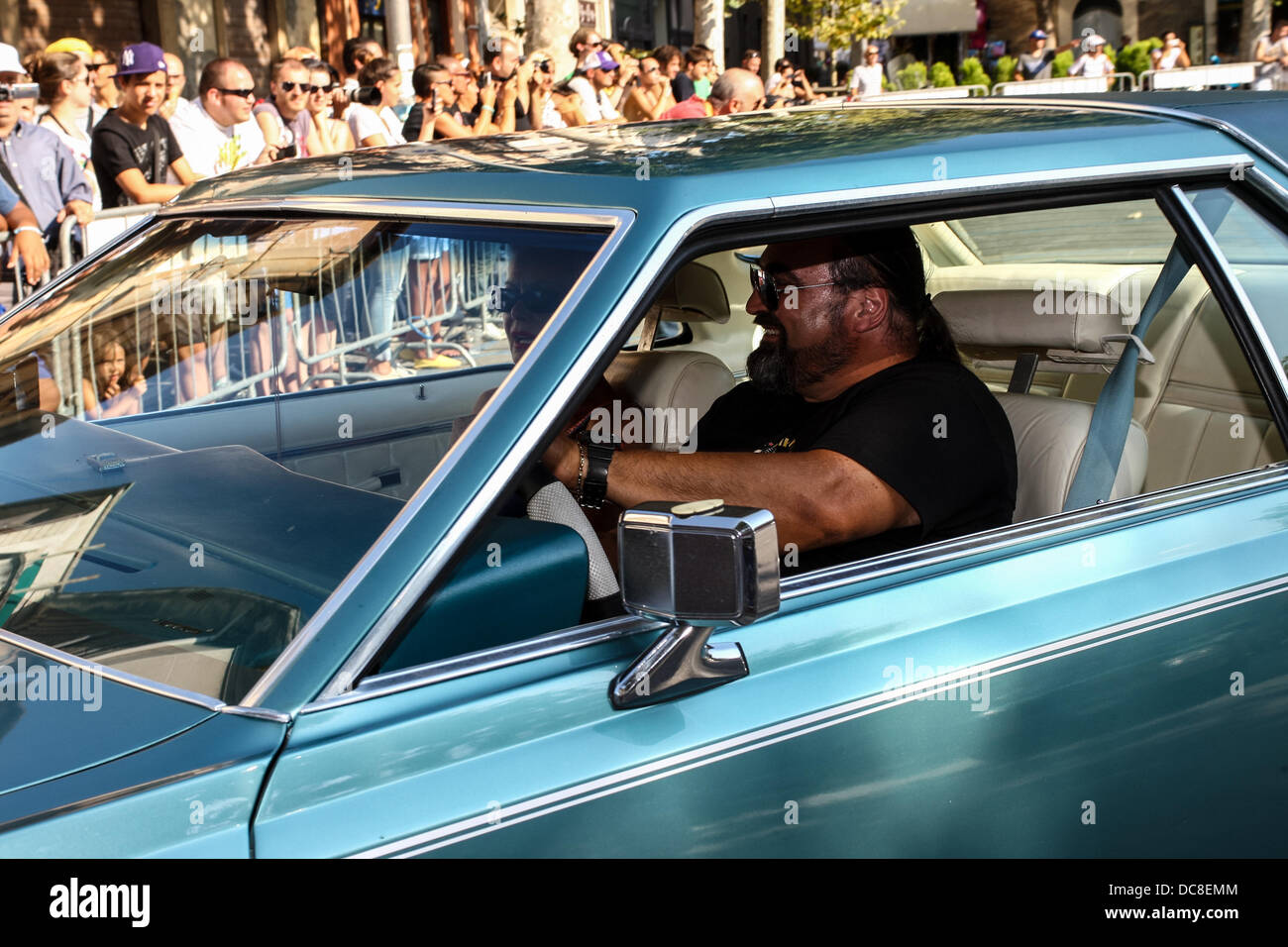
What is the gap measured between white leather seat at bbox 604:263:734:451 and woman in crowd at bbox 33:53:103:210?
3809mm

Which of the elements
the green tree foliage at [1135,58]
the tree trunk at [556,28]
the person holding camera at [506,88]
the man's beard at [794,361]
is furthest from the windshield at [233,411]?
the green tree foliage at [1135,58]

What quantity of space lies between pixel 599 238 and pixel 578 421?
65cm

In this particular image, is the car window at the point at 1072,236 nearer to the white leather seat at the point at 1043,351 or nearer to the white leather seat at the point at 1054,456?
the white leather seat at the point at 1043,351

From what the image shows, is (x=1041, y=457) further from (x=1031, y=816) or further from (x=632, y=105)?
(x=632, y=105)

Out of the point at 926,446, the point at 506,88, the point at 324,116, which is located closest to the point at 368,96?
the point at 324,116

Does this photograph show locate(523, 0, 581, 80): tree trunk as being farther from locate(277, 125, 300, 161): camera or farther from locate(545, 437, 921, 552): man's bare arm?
locate(545, 437, 921, 552): man's bare arm

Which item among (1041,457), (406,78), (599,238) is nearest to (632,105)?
(406,78)

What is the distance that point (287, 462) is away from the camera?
2.17m

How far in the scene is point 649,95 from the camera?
432 inches

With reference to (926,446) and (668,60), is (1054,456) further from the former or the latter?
(668,60)

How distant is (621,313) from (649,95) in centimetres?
968

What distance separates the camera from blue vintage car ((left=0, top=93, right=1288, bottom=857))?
150 centimetres

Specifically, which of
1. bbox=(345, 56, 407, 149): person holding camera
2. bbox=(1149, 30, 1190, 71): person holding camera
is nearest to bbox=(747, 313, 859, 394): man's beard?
bbox=(345, 56, 407, 149): person holding camera
